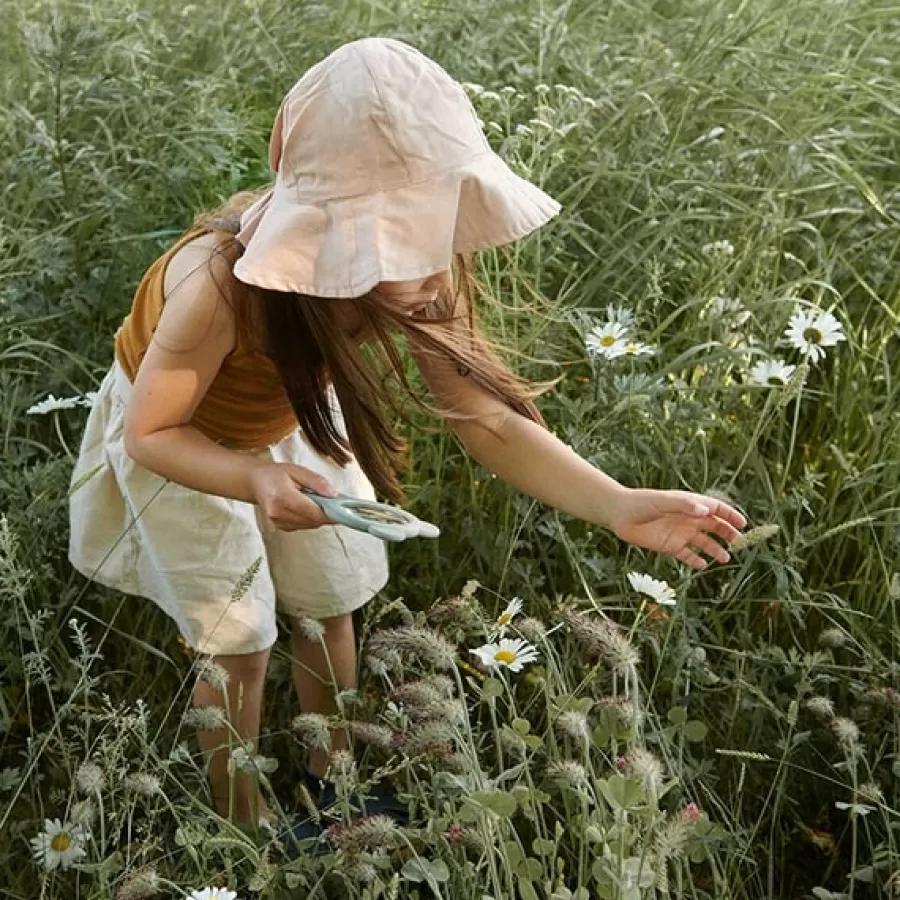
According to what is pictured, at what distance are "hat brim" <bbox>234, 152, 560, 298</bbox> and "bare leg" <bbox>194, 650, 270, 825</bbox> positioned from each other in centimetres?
65

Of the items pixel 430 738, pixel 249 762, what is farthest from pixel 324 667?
pixel 430 738

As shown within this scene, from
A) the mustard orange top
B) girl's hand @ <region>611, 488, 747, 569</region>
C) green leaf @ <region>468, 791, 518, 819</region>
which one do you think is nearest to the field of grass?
green leaf @ <region>468, 791, 518, 819</region>

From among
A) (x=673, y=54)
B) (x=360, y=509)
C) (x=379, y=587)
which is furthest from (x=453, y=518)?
(x=673, y=54)

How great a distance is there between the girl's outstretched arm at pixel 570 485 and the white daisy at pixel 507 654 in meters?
0.23

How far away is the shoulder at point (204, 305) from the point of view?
175cm

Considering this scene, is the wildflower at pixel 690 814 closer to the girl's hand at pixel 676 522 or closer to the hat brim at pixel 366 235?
the girl's hand at pixel 676 522

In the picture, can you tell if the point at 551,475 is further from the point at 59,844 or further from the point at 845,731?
the point at 59,844

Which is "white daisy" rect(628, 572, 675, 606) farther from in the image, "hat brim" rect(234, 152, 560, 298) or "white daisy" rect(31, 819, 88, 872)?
"white daisy" rect(31, 819, 88, 872)

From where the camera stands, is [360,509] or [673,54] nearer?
[360,509]

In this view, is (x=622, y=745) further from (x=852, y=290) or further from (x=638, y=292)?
(x=852, y=290)

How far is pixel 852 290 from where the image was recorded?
2676 millimetres

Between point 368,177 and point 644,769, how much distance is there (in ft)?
2.19

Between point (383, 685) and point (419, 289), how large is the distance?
72 centimetres

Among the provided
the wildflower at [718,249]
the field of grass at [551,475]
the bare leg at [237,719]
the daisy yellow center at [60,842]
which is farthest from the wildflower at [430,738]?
the wildflower at [718,249]
